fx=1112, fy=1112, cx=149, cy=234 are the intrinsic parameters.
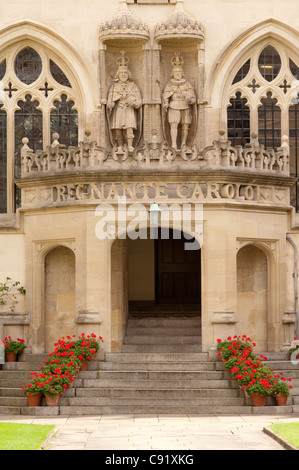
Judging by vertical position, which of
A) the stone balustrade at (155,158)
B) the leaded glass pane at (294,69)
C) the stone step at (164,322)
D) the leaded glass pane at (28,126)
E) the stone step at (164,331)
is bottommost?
the stone step at (164,331)

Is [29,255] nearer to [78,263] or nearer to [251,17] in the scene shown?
[78,263]

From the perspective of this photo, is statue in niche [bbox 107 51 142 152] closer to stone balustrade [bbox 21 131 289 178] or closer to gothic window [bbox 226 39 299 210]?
stone balustrade [bbox 21 131 289 178]

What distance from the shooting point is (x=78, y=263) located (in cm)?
2891

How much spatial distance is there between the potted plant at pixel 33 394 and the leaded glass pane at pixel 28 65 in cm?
1074

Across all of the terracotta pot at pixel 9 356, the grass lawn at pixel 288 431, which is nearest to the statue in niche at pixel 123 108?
the terracotta pot at pixel 9 356

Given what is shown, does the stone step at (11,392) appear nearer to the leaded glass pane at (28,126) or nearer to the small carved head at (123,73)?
the leaded glass pane at (28,126)

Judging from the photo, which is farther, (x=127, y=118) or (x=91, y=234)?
(x=127, y=118)

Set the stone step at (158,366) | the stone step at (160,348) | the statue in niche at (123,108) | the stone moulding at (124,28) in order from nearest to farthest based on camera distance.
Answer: the stone step at (158,366) < the stone step at (160,348) < the stone moulding at (124,28) < the statue in niche at (123,108)

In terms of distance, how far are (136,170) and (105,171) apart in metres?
0.80

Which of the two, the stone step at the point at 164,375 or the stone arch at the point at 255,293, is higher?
the stone arch at the point at 255,293

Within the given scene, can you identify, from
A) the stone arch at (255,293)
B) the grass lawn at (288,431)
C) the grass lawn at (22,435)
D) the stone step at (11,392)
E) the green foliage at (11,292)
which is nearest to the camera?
the grass lawn at (22,435)

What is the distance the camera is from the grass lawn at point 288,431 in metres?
19.6

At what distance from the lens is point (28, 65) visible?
32906 millimetres
